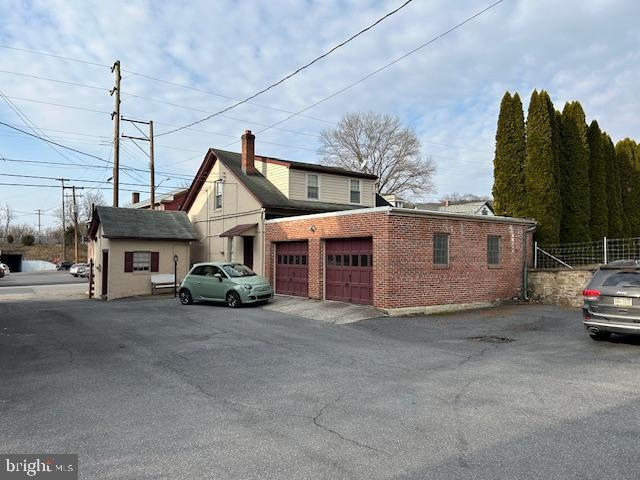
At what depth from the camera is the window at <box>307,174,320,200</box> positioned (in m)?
23.7

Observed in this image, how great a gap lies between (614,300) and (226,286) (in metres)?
11.9

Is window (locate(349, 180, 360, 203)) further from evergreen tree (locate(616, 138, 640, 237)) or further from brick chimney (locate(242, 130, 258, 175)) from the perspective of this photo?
evergreen tree (locate(616, 138, 640, 237))

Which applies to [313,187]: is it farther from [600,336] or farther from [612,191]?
[600,336]

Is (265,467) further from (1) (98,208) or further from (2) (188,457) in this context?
(1) (98,208)

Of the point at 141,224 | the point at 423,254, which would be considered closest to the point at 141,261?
the point at 141,224

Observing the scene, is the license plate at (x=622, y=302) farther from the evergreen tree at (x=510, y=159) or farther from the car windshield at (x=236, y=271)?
the car windshield at (x=236, y=271)

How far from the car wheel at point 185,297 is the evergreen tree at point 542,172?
46.6 feet

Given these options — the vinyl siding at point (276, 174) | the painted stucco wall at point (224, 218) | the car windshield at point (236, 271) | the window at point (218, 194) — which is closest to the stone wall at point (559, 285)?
the car windshield at point (236, 271)

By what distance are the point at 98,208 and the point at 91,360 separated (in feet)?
59.9

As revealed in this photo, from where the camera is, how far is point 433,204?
53.0 metres

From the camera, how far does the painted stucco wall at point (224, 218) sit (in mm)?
21453

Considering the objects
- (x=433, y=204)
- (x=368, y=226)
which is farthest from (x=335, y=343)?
(x=433, y=204)

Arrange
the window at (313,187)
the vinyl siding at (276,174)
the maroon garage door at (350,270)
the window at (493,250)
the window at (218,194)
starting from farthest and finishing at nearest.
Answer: the window at (218,194) → the window at (313,187) → the vinyl siding at (276,174) → the window at (493,250) → the maroon garage door at (350,270)

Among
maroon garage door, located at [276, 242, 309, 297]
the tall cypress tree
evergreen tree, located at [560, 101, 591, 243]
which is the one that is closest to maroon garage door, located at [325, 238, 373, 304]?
maroon garage door, located at [276, 242, 309, 297]
